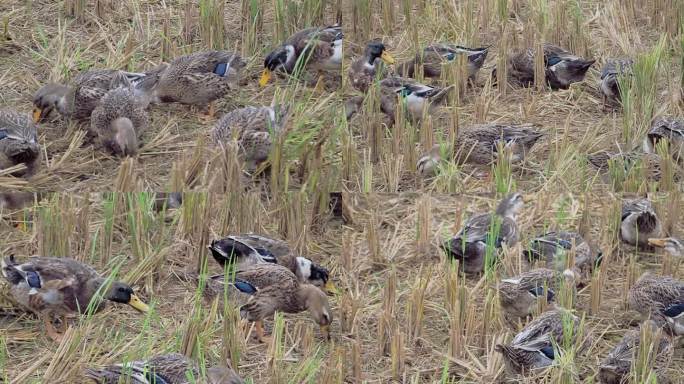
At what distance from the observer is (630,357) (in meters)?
5.93

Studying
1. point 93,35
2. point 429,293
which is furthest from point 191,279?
point 93,35

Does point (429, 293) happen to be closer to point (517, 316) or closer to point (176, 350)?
point (517, 316)

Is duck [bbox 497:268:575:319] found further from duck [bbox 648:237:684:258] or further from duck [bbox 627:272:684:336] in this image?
duck [bbox 648:237:684:258]

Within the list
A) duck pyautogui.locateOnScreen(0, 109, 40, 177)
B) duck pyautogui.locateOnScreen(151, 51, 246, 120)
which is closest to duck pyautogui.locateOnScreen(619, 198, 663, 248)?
duck pyautogui.locateOnScreen(151, 51, 246, 120)

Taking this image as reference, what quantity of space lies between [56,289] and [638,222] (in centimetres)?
315

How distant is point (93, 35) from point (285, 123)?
6.66ft

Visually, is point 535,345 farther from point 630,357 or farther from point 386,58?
point 386,58

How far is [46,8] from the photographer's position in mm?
9078

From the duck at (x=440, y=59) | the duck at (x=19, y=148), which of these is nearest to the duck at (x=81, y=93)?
the duck at (x=19, y=148)

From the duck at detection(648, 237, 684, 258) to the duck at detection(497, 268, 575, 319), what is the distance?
801 mm

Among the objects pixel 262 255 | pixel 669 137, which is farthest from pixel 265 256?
pixel 669 137

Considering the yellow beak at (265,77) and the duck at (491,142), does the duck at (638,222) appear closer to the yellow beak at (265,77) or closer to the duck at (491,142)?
the duck at (491,142)

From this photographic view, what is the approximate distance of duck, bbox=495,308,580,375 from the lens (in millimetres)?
5883

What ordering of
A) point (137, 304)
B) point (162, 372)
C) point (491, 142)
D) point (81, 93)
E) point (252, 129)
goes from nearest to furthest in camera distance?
1. point (162, 372)
2. point (137, 304)
3. point (252, 129)
4. point (491, 142)
5. point (81, 93)
